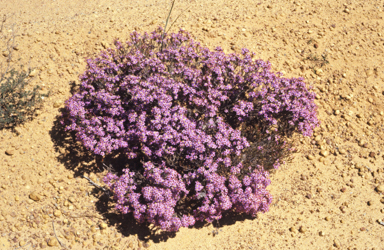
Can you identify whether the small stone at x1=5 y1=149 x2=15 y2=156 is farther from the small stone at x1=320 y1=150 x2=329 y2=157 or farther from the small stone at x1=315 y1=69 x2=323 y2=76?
the small stone at x1=315 y1=69 x2=323 y2=76

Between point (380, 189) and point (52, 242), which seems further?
point (380, 189)

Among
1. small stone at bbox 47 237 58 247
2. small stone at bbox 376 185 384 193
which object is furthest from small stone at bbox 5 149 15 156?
small stone at bbox 376 185 384 193

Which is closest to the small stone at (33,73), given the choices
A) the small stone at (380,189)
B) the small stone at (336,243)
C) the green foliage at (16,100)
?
the green foliage at (16,100)

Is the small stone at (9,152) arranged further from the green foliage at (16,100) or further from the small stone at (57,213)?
the small stone at (57,213)

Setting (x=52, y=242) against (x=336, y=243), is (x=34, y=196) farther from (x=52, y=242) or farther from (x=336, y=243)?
(x=336, y=243)

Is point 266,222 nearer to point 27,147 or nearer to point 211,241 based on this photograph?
point 211,241

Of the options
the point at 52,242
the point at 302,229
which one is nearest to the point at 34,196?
the point at 52,242
